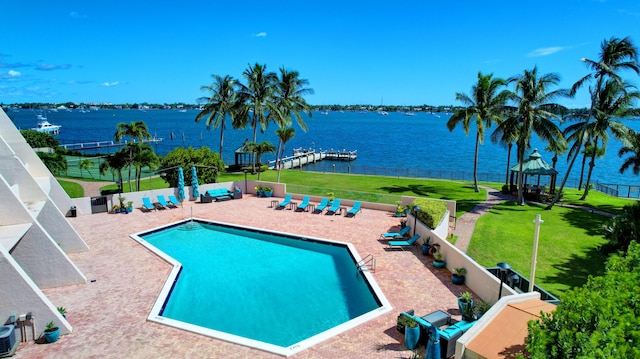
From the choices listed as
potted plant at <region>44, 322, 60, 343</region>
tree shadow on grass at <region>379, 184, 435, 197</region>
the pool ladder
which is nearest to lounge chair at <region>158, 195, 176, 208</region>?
the pool ladder

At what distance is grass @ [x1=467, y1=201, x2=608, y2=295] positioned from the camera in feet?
54.7

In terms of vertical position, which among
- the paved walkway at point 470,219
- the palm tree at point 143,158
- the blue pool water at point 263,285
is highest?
the palm tree at point 143,158

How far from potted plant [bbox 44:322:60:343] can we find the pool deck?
0.73 ft

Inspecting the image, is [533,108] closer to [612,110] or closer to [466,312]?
[612,110]

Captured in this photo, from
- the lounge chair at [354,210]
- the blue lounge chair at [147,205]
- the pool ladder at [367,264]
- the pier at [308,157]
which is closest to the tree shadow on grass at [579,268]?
the pool ladder at [367,264]

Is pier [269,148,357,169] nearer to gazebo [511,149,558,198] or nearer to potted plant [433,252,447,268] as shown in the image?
gazebo [511,149,558,198]

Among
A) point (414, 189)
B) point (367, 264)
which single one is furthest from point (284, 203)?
point (414, 189)

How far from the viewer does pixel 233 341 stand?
10.4m

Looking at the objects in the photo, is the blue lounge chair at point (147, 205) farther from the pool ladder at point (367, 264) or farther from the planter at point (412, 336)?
the planter at point (412, 336)

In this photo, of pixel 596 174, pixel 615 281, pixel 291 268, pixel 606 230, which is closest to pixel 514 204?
pixel 606 230

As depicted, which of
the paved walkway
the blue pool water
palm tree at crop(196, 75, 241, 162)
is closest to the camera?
the blue pool water

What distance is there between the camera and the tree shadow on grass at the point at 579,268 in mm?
15882

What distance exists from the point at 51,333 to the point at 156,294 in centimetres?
328

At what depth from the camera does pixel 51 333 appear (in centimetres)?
1036
